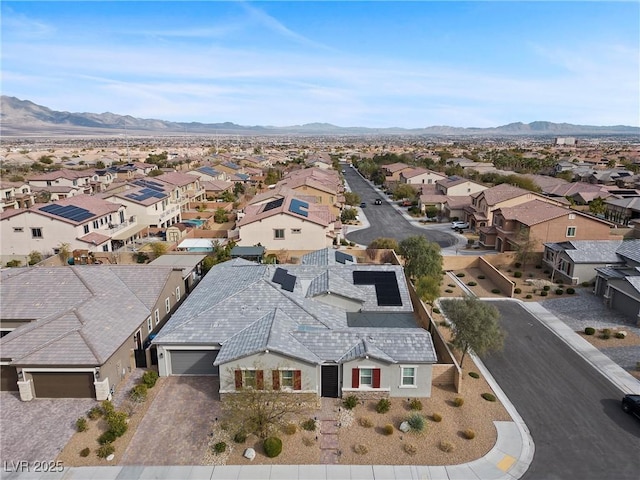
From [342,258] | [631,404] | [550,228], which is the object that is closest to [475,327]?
[631,404]

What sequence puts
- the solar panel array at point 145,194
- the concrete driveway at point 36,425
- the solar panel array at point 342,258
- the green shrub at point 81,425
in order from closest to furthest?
Answer: the concrete driveway at point 36,425, the green shrub at point 81,425, the solar panel array at point 342,258, the solar panel array at point 145,194

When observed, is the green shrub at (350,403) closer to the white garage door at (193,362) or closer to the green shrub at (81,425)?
the white garage door at (193,362)

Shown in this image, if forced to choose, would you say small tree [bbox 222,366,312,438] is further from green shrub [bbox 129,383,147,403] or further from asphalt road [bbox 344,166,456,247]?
asphalt road [bbox 344,166,456,247]

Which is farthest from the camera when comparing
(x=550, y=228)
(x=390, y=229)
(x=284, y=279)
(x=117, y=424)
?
(x=390, y=229)

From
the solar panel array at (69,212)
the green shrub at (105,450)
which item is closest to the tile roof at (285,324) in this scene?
the green shrub at (105,450)

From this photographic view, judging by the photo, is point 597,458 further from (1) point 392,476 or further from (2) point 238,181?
(2) point 238,181

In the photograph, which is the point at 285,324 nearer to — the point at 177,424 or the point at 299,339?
the point at 299,339
